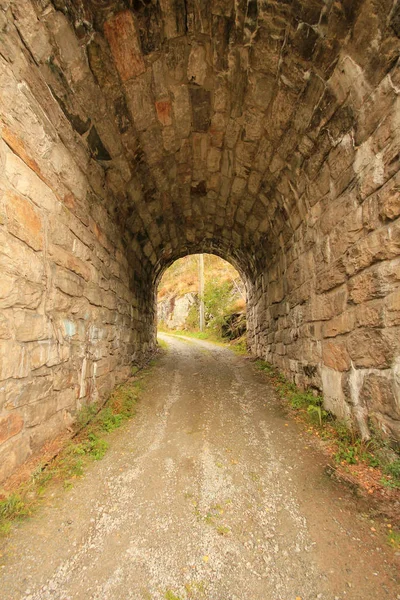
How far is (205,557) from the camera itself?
1721 millimetres

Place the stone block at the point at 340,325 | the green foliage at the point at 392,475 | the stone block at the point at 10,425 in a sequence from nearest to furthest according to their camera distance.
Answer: the stone block at the point at 10,425 → the green foliage at the point at 392,475 → the stone block at the point at 340,325

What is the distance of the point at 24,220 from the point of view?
93.4 inches

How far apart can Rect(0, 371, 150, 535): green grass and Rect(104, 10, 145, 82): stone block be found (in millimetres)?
3947

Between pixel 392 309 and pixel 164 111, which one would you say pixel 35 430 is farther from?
pixel 164 111

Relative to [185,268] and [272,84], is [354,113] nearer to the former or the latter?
[272,84]

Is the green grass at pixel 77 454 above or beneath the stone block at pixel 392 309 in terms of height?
beneath

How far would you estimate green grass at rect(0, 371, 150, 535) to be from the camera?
199 centimetres

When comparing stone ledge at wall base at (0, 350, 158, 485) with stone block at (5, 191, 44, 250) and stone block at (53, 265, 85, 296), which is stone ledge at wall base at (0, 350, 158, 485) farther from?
stone block at (5, 191, 44, 250)

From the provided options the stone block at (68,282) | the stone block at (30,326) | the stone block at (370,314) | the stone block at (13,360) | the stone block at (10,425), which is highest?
the stone block at (68,282)

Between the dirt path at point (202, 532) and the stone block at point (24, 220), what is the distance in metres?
2.22

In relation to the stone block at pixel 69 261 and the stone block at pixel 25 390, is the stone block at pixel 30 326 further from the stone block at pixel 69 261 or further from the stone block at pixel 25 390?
the stone block at pixel 69 261

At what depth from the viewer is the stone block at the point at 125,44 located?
251 cm

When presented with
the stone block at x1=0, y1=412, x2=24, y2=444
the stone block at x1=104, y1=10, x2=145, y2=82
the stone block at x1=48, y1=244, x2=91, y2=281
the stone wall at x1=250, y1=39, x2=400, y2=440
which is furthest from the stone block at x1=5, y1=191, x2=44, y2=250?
the stone wall at x1=250, y1=39, x2=400, y2=440

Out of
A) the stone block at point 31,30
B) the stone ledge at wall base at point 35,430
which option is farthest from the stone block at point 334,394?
the stone block at point 31,30
